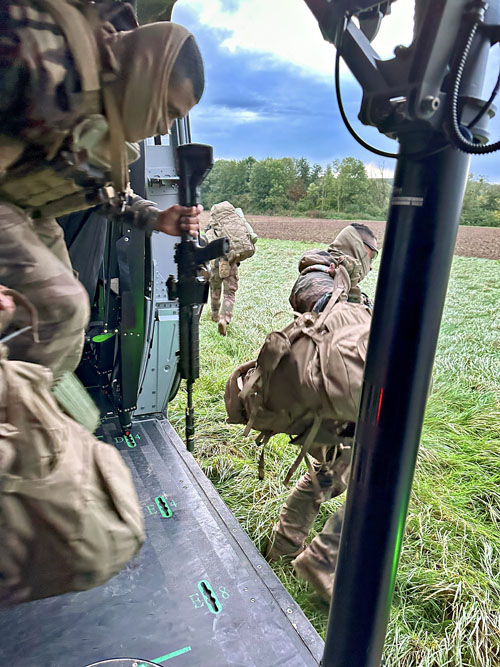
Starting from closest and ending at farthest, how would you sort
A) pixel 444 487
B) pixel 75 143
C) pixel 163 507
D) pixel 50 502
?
pixel 50 502
pixel 75 143
pixel 163 507
pixel 444 487

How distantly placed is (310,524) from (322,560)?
343 mm

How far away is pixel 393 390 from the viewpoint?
104 centimetres

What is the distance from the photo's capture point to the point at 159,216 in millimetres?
2369

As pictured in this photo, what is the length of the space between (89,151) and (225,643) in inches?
67.2

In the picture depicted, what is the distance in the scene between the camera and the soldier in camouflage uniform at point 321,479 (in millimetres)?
2355

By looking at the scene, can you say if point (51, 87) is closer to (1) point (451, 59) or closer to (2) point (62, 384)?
(2) point (62, 384)

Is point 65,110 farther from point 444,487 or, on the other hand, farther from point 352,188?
point 444,487

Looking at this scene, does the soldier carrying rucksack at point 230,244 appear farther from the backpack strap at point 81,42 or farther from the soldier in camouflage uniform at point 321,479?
the backpack strap at point 81,42

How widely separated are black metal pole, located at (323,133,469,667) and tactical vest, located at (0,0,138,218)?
887 mm

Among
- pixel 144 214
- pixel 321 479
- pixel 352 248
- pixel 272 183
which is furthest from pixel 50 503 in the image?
pixel 272 183

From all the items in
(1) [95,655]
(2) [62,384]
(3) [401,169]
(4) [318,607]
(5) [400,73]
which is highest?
(5) [400,73]

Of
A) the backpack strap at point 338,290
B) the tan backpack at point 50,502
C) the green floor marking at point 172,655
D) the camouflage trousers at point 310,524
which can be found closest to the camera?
the tan backpack at point 50,502

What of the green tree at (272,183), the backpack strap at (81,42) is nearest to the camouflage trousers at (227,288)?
the green tree at (272,183)

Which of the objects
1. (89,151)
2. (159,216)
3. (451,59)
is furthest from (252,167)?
(451,59)
